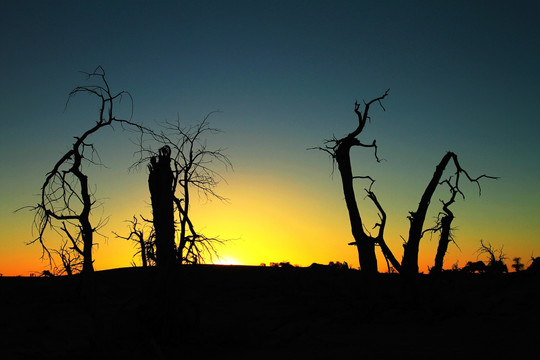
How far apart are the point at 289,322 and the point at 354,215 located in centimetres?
364

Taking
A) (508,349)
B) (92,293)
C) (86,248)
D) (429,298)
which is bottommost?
(508,349)

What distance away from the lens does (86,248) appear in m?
9.23

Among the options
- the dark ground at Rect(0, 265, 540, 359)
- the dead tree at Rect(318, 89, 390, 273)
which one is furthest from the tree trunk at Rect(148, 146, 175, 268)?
the dead tree at Rect(318, 89, 390, 273)

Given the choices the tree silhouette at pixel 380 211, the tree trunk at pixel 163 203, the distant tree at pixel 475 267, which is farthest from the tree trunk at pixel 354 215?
the distant tree at pixel 475 267

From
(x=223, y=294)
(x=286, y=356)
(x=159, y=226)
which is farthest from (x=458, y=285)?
(x=159, y=226)

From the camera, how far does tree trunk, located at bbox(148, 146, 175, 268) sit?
10.5 metres

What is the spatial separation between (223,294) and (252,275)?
392cm

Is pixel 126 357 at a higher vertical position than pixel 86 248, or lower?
lower

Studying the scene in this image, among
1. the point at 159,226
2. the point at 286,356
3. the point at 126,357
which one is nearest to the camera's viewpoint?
the point at 286,356

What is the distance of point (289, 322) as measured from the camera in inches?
453

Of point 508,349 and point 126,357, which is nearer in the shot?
point 508,349

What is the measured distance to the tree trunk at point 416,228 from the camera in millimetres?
12188

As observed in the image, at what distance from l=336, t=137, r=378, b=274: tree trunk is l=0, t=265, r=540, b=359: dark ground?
58 centimetres

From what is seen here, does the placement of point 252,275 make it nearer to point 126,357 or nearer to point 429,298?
point 429,298
